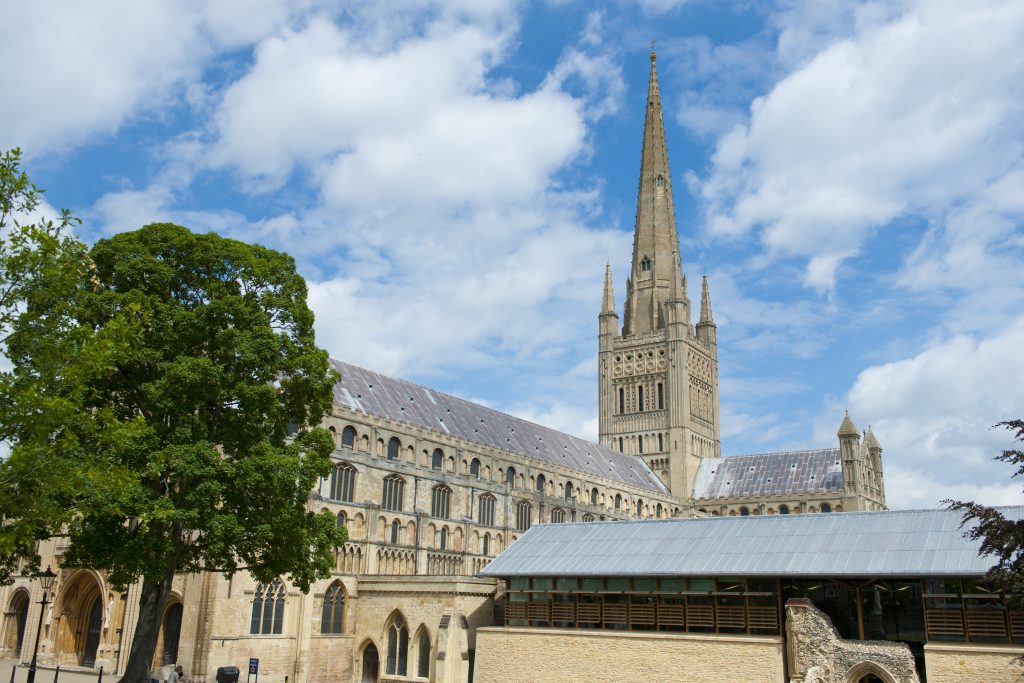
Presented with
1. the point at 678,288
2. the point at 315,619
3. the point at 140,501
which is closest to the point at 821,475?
the point at 678,288

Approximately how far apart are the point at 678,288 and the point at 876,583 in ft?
206

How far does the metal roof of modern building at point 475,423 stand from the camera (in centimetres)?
5697

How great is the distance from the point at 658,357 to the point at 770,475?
1629cm

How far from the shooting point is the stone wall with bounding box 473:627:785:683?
107ft

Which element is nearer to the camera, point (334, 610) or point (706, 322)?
point (334, 610)

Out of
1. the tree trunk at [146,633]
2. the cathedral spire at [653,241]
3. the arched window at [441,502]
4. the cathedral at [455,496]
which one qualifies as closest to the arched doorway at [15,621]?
the cathedral at [455,496]

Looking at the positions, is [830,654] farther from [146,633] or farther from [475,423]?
[475,423]

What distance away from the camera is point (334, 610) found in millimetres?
45781

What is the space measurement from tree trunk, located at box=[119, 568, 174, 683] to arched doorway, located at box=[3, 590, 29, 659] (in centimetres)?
2878

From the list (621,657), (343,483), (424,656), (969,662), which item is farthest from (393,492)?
(969,662)

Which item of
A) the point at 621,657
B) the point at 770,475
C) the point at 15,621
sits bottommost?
the point at 621,657

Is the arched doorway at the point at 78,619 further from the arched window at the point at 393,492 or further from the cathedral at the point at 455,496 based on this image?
the arched window at the point at 393,492

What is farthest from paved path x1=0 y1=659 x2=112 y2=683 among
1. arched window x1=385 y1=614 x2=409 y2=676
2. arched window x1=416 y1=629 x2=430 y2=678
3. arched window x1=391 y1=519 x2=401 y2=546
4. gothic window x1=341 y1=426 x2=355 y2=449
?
arched window x1=391 y1=519 x2=401 y2=546

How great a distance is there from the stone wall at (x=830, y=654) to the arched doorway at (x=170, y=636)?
26953mm
